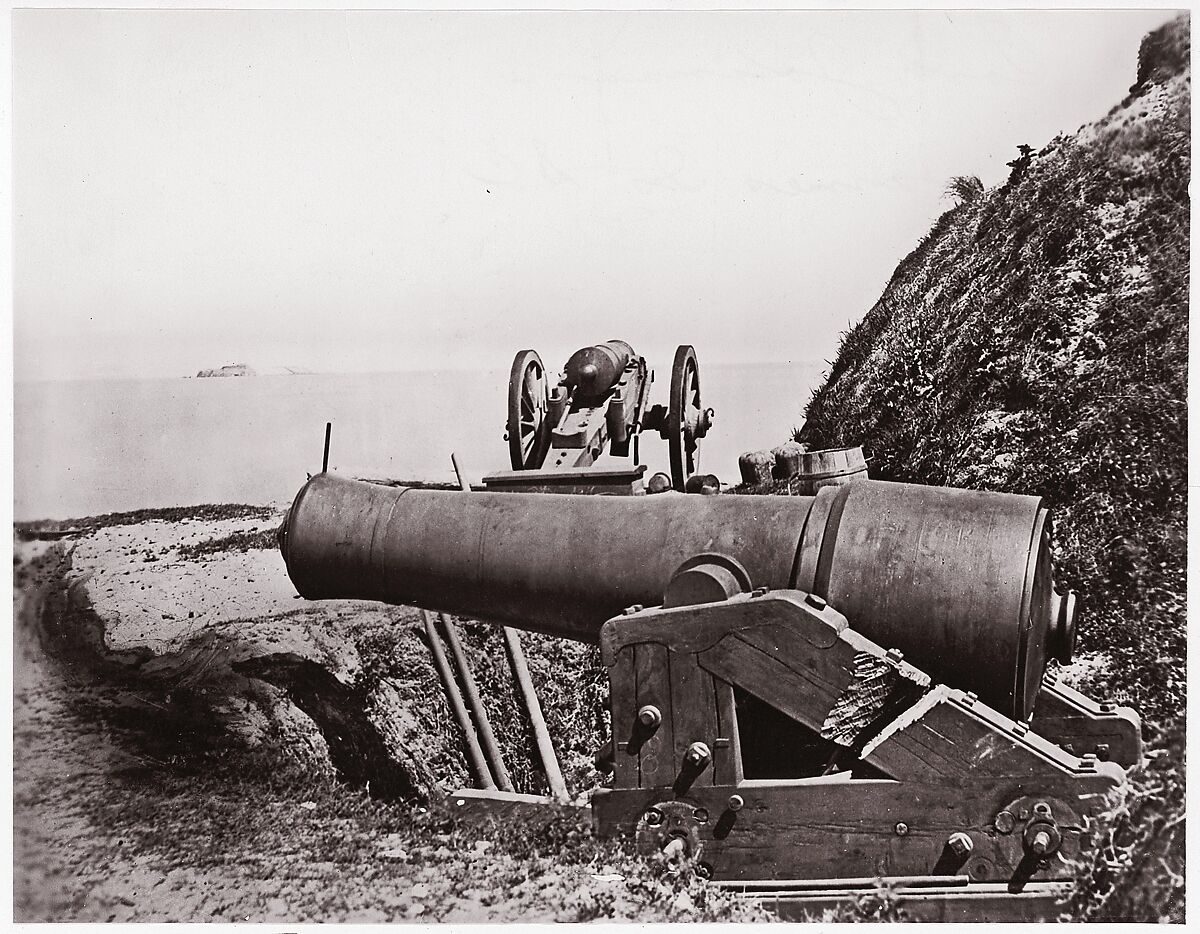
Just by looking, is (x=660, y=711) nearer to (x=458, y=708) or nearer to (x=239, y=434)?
(x=458, y=708)

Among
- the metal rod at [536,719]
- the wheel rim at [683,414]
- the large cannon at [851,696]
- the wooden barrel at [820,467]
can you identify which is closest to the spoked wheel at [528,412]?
the wheel rim at [683,414]

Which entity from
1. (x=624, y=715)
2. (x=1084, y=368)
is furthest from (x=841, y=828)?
(x=1084, y=368)

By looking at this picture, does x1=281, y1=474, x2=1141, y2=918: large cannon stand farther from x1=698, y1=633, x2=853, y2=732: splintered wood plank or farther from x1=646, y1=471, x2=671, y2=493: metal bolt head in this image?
x1=646, y1=471, x2=671, y2=493: metal bolt head

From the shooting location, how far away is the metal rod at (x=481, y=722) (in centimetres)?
556

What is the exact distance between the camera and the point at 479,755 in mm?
5492

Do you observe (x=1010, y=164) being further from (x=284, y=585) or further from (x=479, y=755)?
(x=284, y=585)

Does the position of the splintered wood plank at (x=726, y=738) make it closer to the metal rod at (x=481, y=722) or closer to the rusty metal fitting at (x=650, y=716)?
the rusty metal fitting at (x=650, y=716)

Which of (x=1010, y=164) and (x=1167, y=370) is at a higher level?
(x=1010, y=164)

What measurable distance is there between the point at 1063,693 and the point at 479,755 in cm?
284

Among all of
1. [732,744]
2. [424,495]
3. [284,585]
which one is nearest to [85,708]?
[284,585]

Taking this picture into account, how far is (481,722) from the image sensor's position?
566 cm

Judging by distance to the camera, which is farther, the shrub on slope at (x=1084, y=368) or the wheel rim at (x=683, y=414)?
the wheel rim at (x=683, y=414)

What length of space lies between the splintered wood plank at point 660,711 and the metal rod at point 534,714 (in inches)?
72.0

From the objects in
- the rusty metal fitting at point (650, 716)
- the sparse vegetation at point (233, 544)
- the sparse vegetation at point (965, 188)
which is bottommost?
the sparse vegetation at point (233, 544)
